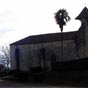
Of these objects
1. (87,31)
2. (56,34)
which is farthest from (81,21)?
(56,34)

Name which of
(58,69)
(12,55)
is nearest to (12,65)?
(12,55)

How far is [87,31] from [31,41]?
26946 millimetres

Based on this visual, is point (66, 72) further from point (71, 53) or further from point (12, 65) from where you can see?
point (12, 65)

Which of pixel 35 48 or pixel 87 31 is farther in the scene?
pixel 35 48

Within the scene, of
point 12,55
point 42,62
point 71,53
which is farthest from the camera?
point 12,55

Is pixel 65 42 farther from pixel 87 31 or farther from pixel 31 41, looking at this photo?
pixel 87 31

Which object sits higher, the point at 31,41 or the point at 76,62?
the point at 31,41

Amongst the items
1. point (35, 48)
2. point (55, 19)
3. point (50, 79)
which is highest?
point (55, 19)

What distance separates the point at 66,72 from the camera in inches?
1822

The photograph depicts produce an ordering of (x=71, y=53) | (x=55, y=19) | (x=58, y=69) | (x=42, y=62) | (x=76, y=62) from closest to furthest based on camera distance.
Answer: (x=76, y=62), (x=58, y=69), (x=55, y=19), (x=71, y=53), (x=42, y=62)

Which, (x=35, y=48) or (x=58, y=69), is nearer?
(x=58, y=69)

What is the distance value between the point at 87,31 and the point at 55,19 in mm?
11890

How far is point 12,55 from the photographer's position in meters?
89.0

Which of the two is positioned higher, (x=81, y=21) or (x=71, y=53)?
(x=81, y=21)
